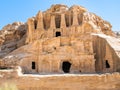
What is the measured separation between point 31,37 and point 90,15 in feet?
39.8

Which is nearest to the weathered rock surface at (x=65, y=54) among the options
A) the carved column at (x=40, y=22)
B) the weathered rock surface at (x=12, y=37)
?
the carved column at (x=40, y=22)

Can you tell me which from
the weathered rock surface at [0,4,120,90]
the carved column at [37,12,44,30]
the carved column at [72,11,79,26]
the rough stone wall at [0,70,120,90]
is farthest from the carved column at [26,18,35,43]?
the rough stone wall at [0,70,120,90]

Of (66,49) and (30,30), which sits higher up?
(30,30)

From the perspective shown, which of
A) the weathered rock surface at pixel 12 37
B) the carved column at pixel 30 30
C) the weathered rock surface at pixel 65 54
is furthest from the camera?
the weathered rock surface at pixel 12 37

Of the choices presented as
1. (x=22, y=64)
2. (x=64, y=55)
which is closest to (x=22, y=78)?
(x=22, y=64)

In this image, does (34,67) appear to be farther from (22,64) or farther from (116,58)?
(116,58)

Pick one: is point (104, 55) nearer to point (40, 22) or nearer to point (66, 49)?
point (66, 49)

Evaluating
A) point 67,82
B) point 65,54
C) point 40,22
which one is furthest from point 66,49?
point 40,22

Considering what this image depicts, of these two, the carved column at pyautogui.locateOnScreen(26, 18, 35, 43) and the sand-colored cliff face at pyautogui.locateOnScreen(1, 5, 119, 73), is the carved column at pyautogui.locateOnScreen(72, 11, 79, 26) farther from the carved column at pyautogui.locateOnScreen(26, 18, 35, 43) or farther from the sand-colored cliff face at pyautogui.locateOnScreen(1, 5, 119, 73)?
the carved column at pyautogui.locateOnScreen(26, 18, 35, 43)

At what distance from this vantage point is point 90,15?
5534 centimetres

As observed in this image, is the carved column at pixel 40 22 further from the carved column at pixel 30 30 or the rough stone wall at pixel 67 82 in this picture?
the rough stone wall at pixel 67 82

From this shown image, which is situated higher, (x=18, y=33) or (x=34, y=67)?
(x=18, y=33)

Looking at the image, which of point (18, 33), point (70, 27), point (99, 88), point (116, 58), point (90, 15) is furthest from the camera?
point (18, 33)

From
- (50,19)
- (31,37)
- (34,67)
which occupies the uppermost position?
(50,19)
